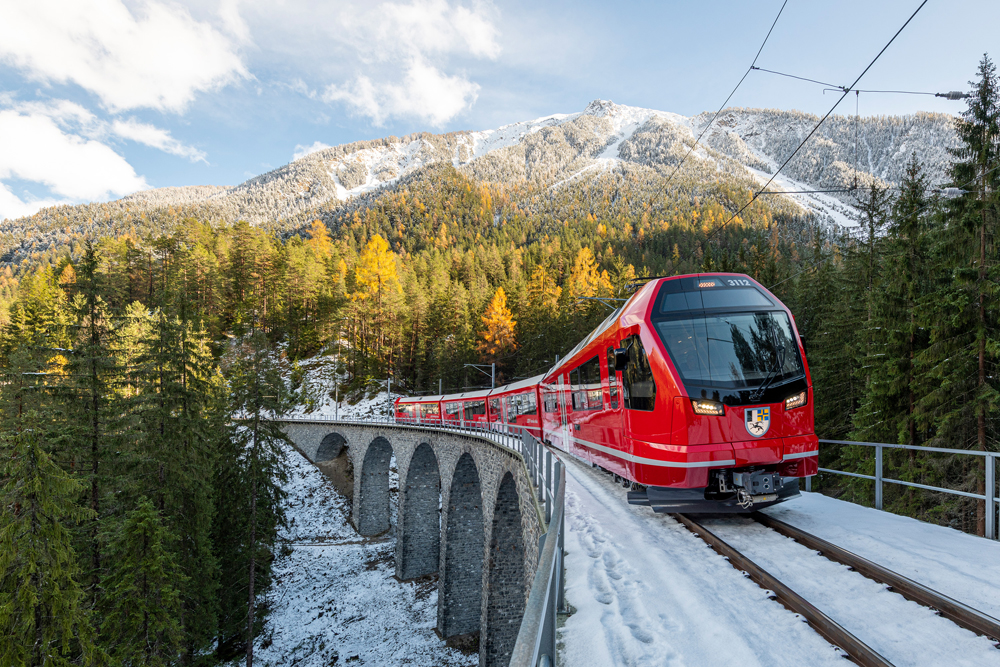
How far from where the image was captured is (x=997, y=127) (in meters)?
12.0

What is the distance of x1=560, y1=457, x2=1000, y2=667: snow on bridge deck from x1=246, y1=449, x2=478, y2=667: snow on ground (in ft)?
53.5

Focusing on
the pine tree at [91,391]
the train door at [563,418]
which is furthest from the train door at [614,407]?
the pine tree at [91,391]

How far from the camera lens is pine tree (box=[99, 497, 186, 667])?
40.5ft

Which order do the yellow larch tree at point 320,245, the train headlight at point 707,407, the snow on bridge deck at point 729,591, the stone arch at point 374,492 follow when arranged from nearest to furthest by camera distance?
the snow on bridge deck at point 729,591 → the train headlight at point 707,407 → the stone arch at point 374,492 → the yellow larch tree at point 320,245

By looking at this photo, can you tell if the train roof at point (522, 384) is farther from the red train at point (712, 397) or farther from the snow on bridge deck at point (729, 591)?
the snow on bridge deck at point (729, 591)

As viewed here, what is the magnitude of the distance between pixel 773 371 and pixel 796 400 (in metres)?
0.51

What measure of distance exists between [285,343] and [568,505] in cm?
5658

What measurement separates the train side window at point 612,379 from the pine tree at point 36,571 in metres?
11.9

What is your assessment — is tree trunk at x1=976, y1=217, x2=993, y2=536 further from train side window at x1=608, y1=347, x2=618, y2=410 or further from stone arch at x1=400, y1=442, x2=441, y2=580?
stone arch at x1=400, y1=442, x2=441, y2=580

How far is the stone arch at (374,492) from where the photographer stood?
31500 mm

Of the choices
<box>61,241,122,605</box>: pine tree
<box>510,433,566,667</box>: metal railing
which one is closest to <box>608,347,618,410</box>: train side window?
<box>510,433,566,667</box>: metal railing

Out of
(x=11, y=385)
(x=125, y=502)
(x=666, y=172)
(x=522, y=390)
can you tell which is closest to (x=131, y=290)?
(x=11, y=385)

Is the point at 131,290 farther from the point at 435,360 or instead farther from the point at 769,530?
the point at 769,530

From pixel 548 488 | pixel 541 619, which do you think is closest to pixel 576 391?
pixel 548 488
